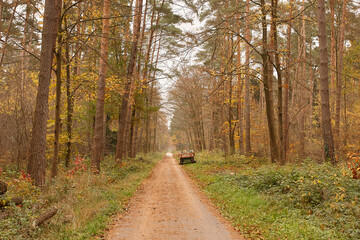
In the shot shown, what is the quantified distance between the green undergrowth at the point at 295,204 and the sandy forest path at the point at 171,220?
17.4 inches

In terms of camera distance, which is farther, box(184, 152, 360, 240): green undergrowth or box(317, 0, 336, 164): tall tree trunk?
box(317, 0, 336, 164): tall tree trunk

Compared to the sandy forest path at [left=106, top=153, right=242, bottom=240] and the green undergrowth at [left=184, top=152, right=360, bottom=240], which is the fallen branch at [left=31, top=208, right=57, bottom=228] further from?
the green undergrowth at [left=184, top=152, right=360, bottom=240]

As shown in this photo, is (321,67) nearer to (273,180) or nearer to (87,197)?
(273,180)

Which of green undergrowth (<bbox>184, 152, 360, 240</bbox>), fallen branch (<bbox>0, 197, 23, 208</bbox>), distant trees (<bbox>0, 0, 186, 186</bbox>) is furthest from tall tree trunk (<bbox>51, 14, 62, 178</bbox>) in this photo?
green undergrowth (<bbox>184, 152, 360, 240</bbox>)

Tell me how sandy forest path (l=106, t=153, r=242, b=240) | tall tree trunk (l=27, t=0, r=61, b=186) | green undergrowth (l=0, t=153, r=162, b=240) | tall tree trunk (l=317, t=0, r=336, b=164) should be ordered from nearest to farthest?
green undergrowth (l=0, t=153, r=162, b=240), sandy forest path (l=106, t=153, r=242, b=240), tall tree trunk (l=27, t=0, r=61, b=186), tall tree trunk (l=317, t=0, r=336, b=164)

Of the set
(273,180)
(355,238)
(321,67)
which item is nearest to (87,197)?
(273,180)

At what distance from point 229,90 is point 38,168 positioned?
13.0m

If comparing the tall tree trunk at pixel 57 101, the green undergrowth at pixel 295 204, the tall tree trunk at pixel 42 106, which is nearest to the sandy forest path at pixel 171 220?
the green undergrowth at pixel 295 204

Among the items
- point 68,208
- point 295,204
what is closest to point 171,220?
point 68,208

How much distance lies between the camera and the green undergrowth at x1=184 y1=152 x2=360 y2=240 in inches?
191

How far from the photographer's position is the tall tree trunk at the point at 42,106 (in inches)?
275

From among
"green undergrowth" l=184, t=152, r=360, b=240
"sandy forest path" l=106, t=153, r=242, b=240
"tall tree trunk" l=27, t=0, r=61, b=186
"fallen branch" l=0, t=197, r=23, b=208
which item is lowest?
"sandy forest path" l=106, t=153, r=242, b=240

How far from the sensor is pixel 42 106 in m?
7.08

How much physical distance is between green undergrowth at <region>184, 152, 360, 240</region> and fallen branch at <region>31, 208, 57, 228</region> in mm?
4093
